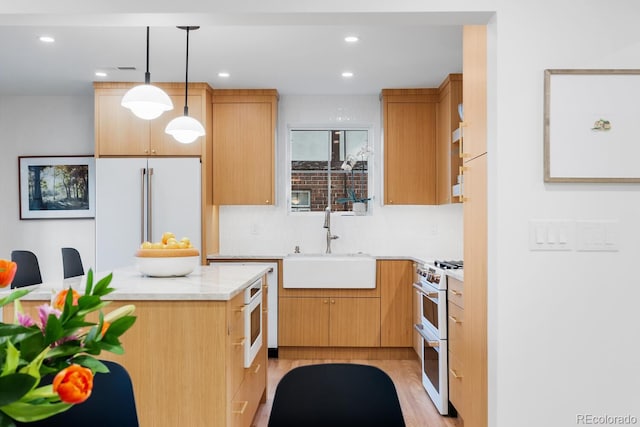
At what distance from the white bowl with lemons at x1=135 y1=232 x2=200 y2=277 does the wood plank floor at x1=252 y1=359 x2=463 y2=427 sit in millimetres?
1074

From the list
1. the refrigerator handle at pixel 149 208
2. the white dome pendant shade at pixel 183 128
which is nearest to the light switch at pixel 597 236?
the white dome pendant shade at pixel 183 128

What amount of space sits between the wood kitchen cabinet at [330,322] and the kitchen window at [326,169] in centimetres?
111

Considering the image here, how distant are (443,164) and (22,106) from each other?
13.6ft

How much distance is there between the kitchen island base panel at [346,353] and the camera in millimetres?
4754

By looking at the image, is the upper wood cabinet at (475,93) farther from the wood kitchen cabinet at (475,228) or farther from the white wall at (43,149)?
the white wall at (43,149)

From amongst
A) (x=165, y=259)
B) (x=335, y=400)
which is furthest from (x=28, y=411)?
(x=165, y=259)

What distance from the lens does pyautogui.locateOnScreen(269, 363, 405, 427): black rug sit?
1.37m

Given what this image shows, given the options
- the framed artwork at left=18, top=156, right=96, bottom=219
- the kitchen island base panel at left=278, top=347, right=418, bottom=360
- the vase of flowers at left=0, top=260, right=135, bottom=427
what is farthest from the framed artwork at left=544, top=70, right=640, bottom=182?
the framed artwork at left=18, top=156, right=96, bottom=219

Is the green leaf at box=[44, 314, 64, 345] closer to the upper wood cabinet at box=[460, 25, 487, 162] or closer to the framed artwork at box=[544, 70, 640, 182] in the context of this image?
the framed artwork at box=[544, 70, 640, 182]

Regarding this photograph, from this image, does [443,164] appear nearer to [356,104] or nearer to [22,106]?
[356,104]

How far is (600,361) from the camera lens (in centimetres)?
199

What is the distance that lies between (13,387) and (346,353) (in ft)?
14.2

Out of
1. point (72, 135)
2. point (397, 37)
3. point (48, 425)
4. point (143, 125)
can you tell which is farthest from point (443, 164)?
point (48, 425)

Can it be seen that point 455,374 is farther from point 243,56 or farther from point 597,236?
point 243,56
